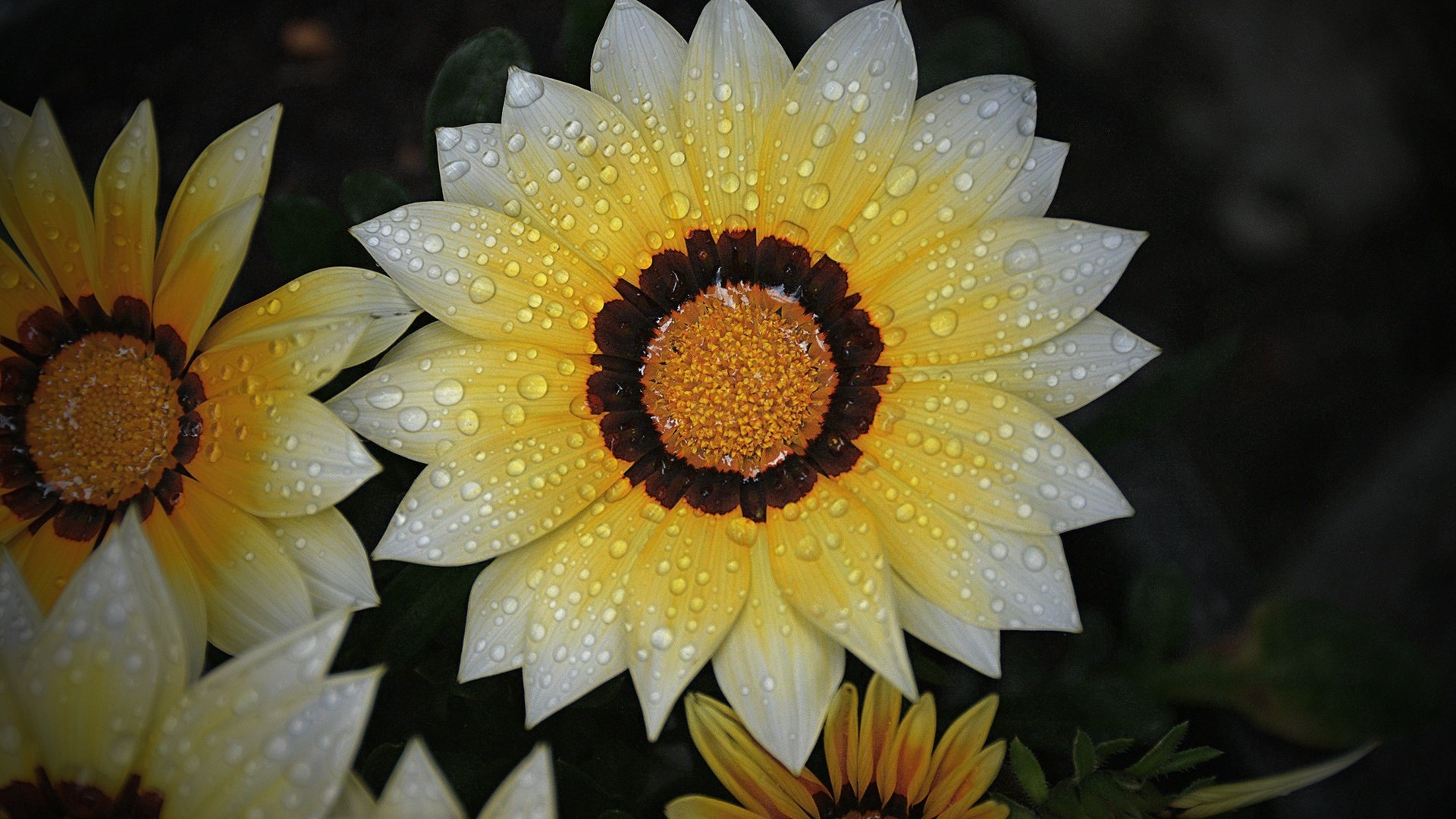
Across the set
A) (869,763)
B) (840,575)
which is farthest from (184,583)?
(869,763)

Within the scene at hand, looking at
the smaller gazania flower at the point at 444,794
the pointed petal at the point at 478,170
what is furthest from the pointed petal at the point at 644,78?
the smaller gazania flower at the point at 444,794

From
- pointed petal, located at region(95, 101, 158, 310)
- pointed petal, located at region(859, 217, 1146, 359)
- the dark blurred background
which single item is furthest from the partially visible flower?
pointed petal, located at region(95, 101, 158, 310)

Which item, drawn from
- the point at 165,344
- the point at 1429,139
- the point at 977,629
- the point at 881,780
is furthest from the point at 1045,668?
the point at 1429,139

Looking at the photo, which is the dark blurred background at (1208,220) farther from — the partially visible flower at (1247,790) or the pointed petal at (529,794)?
the pointed petal at (529,794)

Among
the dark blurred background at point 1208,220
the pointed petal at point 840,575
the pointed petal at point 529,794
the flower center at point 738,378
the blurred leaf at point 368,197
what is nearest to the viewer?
the pointed petal at point 529,794

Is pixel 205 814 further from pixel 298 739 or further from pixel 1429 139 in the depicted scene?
pixel 1429 139

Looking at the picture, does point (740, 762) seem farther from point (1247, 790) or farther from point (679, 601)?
point (1247, 790)

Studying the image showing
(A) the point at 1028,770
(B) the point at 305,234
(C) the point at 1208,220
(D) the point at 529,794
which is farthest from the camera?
(C) the point at 1208,220
